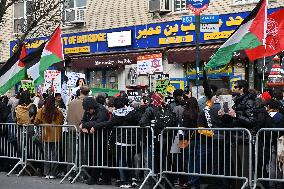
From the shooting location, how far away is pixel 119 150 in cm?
1369

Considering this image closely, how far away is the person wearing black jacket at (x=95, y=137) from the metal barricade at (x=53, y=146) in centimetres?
44

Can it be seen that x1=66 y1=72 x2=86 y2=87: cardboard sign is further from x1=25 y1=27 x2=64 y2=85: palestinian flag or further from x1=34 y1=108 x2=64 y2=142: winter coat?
x1=34 y1=108 x2=64 y2=142: winter coat

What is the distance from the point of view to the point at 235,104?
12148 mm

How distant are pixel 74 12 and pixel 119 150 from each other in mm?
18123

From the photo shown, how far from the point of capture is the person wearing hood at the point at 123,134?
13.5 metres

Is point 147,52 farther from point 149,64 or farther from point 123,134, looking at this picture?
point 123,134

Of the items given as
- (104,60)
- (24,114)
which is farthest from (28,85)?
(104,60)

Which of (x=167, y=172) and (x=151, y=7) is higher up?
(x=151, y=7)

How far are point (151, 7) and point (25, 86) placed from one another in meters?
7.51

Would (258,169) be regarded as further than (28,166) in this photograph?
No

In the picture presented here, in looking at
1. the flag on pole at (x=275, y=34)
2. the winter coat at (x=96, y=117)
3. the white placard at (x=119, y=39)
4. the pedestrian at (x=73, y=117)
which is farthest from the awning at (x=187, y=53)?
the flag on pole at (x=275, y=34)

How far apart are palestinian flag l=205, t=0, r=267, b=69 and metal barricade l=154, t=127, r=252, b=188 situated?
1.44m

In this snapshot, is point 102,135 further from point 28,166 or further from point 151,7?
point 151,7

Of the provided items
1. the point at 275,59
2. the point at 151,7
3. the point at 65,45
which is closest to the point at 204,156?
the point at 275,59
